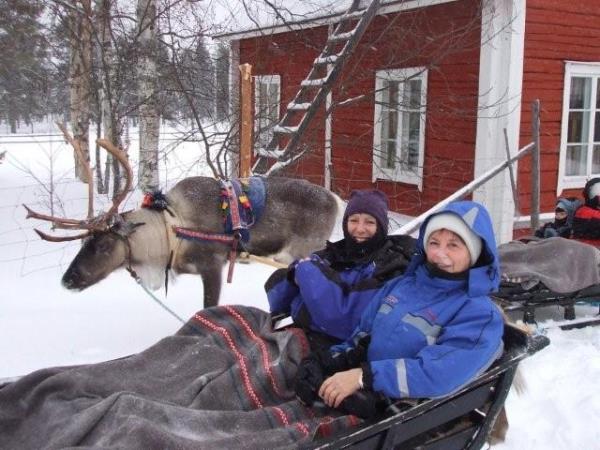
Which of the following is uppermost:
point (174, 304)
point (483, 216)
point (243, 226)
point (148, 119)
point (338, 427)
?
point (148, 119)

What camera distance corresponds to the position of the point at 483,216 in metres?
2.33

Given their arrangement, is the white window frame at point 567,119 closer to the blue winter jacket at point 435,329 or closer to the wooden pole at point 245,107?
the wooden pole at point 245,107

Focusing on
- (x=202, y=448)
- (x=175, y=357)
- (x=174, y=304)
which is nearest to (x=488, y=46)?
(x=174, y=304)

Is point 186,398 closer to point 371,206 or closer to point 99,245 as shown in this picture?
point 371,206

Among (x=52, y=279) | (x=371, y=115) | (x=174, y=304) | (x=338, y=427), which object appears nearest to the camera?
(x=338, y=427)

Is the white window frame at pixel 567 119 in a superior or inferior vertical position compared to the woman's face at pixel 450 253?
superior

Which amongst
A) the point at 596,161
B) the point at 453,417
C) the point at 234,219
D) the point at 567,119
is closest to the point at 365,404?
the point at 453,417

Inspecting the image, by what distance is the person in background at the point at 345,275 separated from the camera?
277 centimetres

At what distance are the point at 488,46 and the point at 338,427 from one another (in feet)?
22.1

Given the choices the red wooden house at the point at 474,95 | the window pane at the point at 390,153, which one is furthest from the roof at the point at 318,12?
the window pane at the point at 390,153

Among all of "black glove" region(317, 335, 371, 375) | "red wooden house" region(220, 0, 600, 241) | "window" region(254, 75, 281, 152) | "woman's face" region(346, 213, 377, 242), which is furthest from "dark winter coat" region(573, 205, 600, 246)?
"window" region(254, 75, 281, 152)

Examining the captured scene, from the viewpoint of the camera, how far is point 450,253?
236cm

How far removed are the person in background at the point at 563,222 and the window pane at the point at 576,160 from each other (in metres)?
3.51

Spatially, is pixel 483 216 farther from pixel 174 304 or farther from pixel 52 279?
pixel 52 279
